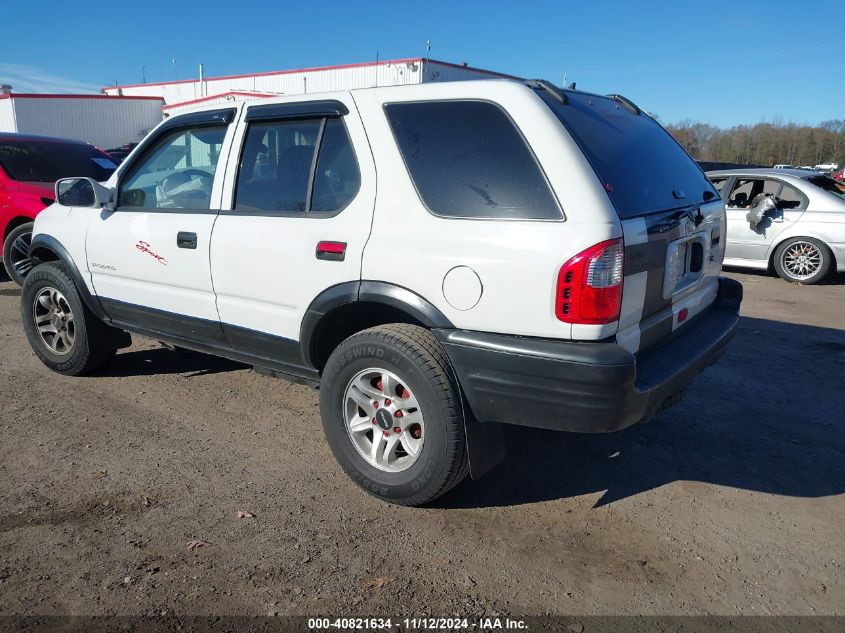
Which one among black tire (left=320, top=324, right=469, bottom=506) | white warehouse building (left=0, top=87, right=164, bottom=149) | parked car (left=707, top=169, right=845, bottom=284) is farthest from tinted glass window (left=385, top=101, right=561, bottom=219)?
white warehouse building (left=0, top=87, right=164, bottom=149)

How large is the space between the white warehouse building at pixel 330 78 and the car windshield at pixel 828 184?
6.80 metres

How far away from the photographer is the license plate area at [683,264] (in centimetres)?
315

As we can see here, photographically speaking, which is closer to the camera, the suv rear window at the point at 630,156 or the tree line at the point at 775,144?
the suv rear window at the point at 630,156

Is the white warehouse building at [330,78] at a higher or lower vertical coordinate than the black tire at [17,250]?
higher

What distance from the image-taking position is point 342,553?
2867 mm

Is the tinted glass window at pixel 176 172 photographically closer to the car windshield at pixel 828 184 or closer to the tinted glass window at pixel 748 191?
the tinted glass window at pixel 748 191

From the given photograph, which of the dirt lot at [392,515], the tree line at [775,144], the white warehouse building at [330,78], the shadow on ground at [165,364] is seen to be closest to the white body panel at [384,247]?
the dirt lot at [392,515]

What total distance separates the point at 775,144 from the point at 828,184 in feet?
162

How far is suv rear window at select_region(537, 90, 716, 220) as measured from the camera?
2.89 meters

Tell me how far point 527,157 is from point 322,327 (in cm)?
135

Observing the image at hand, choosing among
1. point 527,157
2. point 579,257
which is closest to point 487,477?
point 579,257

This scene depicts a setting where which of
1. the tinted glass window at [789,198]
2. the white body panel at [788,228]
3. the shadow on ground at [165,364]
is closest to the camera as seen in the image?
the shadow on ground at [165,364]

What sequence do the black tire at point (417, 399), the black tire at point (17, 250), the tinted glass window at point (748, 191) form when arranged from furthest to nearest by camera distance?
the tinted glass window at point (748, 191)
the black tire at point (17, 250)
the black tire at point (417, 399)

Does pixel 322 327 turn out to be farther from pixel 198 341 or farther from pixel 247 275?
pixel 198 341
